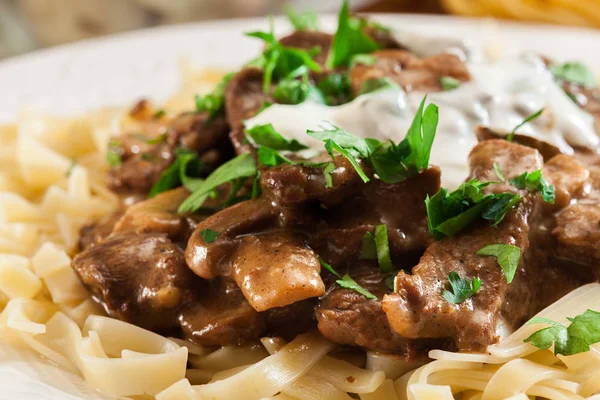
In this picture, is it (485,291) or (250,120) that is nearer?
(485,291)

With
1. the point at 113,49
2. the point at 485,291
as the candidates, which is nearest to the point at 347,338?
the point at 485,291

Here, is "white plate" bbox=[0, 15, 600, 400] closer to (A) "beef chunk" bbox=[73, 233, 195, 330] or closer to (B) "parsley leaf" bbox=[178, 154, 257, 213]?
(B) "parsley leaf" bbox=[178, 154, 257, 213]

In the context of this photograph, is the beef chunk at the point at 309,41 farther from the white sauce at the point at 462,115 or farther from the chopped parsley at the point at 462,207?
the chopped parsley at the point at 462,207

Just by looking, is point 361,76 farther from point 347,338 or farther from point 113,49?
point 113,49

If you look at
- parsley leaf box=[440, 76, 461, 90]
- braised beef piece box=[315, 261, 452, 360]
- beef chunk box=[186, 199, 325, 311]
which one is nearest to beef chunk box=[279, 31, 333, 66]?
parsley leaf box=[440, 76, 461, 90]

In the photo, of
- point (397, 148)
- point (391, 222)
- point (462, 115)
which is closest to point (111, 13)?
point (462, 115)

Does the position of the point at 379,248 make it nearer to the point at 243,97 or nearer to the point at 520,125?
the point at 520,125
